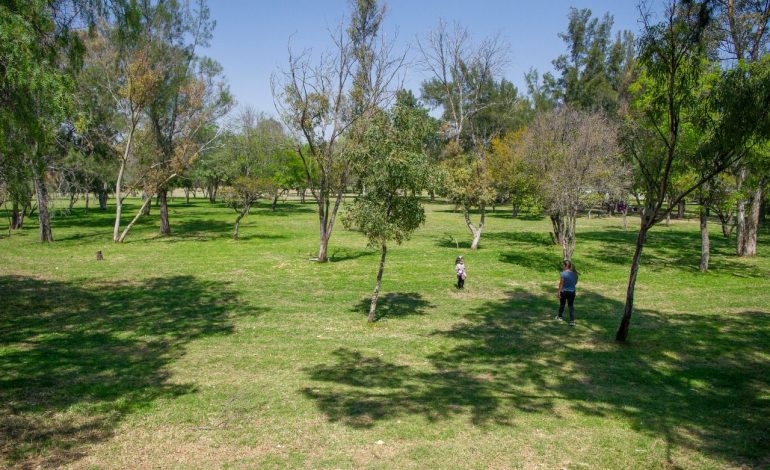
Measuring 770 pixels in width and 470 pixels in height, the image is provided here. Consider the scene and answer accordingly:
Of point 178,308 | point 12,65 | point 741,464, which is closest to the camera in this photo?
point 741,464

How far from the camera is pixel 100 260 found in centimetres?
2588

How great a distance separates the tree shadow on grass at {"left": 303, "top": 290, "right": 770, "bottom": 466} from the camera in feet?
29.0

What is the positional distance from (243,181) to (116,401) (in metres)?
30.9

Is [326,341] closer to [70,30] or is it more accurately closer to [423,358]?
[423,358]

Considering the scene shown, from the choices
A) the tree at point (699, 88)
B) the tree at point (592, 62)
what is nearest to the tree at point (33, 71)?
the tree at point (699, 88)

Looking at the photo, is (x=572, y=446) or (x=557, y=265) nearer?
(x=572, y=446)

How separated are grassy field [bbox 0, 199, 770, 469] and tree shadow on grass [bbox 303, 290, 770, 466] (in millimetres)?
65

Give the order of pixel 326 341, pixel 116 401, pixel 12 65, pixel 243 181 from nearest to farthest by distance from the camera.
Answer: pixel 116 401
pixel 12 65
pixel 326 341
pixel 243 181

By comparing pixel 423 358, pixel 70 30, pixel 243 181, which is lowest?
pixel 423 358

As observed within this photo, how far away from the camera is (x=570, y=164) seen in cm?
2238

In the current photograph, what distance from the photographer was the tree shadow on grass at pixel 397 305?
17.6 meters

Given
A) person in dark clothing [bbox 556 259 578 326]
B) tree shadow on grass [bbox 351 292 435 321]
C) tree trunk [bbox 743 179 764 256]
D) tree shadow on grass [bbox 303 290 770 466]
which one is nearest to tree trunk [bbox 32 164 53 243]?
tree shadow on grass [bbox 351 292 435 321]

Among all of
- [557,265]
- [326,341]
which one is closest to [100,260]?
[326,341]

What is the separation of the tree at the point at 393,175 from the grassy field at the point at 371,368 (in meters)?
3.36
